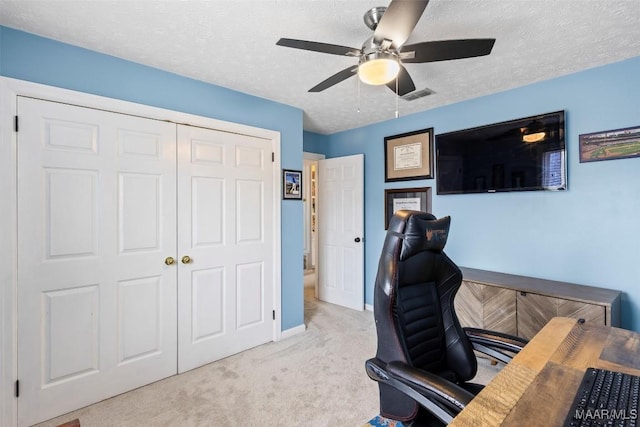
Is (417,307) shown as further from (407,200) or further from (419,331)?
(407,200)

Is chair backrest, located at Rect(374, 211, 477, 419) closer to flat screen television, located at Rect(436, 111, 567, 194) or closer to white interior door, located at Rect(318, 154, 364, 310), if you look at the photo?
flat screen television, located at Rect(436, 111, 567, 194)

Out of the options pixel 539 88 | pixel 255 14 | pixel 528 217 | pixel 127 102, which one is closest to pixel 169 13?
pixel 255 14

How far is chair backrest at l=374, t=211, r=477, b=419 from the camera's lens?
1.23m

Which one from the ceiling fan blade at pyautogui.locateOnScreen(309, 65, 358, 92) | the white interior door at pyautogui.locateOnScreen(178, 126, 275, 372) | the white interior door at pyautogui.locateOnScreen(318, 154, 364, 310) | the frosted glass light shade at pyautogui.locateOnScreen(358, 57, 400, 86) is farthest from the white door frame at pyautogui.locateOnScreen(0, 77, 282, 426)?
the white interior door at pyautogui.locateOnScreen(318, 154, 364, 310)

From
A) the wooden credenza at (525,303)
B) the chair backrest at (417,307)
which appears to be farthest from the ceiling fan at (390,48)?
the wooden credenza at (525,303)

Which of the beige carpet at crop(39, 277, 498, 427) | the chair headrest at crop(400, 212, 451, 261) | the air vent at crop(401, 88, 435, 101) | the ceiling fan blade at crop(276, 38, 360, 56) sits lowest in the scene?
the beige carpet at crop(39, 277, 498, 427)

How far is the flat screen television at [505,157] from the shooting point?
2514mm

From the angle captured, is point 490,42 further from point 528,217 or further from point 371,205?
point 371,205

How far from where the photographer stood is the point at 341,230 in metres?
4.17

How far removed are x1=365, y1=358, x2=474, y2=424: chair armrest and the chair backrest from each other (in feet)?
0.29

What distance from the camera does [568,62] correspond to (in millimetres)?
2232

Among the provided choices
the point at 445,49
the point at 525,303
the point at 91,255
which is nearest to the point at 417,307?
the point at 445,49

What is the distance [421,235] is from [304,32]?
142cm

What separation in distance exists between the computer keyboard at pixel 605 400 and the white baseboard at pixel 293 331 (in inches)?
101
